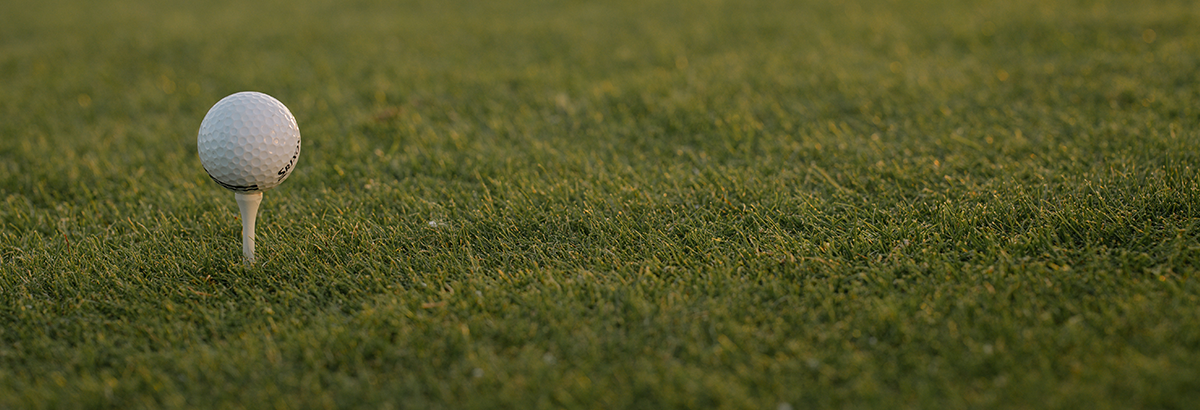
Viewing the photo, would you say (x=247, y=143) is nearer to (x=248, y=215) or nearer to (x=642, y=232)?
(x=248, y=215)

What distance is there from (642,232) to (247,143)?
159 cm

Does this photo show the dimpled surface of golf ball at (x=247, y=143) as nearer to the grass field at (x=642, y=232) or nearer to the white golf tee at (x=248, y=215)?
the white golf tee at (x=248, y=215)

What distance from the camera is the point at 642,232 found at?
3.09 m

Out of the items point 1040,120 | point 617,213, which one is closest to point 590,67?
point 617,213

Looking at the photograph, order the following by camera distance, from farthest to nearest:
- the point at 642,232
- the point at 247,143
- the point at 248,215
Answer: the point at 642,232, the point at 248,215, the point at 247,143

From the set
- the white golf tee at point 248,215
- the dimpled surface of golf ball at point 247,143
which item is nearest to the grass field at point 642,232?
the white golf tee at point 248,215

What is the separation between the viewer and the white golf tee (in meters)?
2.83

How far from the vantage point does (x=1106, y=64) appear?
16.0 feet

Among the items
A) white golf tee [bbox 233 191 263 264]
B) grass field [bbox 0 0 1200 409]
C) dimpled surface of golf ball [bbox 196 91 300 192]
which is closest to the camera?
grass field [bbox 0 0 1200 409]

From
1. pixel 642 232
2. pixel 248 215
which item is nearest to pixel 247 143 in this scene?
pixel 248 215

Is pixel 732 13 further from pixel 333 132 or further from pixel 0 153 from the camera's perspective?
pixel 0 153

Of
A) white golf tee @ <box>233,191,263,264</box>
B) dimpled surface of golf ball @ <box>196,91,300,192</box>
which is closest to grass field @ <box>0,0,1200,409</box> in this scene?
white golf tee @ <box>233,191,263,264</box>

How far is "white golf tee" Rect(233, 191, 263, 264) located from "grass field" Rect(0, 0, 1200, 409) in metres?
0.09

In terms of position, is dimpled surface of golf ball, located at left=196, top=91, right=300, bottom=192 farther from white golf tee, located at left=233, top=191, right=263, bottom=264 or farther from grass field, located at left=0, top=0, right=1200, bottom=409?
grass field, located at left=0, top=0, right=1200, bottom=409
